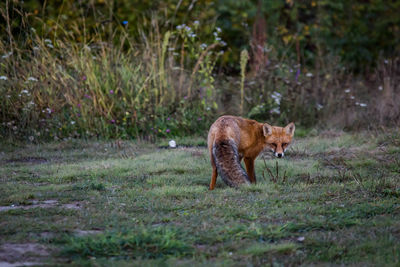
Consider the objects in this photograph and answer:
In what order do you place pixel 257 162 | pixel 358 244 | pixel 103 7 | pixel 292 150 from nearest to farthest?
pixel 358 244
pixel 257 162
pixel 292 150
pixel 103 7

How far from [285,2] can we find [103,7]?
6325 mm

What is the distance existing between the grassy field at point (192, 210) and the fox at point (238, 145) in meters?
0.24

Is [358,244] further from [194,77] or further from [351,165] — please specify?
[194,77]

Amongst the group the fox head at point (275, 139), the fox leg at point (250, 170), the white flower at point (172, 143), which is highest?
the fox head at point (275, 139)

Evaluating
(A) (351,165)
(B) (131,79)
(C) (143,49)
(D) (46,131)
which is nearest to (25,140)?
(D) (46,131)

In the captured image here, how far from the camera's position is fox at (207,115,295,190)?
593cm

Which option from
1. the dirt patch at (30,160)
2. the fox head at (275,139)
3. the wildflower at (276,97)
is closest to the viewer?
the fox head at (275,139)

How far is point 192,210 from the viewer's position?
514 cm

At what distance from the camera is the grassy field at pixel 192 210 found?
3861mm

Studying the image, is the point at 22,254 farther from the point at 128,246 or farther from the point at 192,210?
the point at 192,210

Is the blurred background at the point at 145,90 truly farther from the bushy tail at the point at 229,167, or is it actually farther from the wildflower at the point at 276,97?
the bushy tail at the point at 229,167

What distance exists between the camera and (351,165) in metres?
7.55

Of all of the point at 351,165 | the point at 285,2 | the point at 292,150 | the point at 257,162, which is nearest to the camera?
the point at 351,165

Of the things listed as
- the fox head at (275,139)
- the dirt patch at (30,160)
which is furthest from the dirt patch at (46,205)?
the fox head at (275,139)
